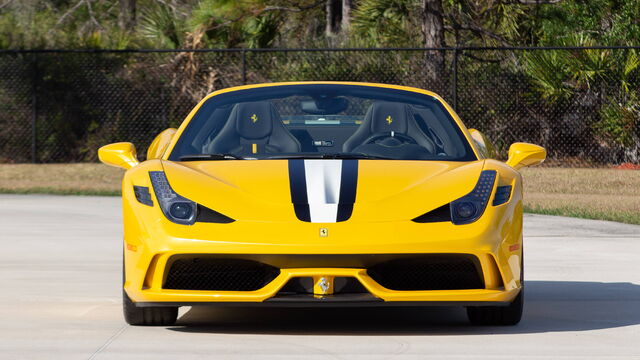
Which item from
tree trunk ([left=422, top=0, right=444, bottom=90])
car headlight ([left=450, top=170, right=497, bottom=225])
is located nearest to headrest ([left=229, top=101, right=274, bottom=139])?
car headlight ([left=450, top=170, right=497, bottom=225])

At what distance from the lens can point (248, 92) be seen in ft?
25.8

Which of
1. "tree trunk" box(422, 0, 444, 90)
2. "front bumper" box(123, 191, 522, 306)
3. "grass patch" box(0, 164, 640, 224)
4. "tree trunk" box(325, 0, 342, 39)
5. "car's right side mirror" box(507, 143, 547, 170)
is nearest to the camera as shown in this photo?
"front bumper" box(123, 191, 522, 306)

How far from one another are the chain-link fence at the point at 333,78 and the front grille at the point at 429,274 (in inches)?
530

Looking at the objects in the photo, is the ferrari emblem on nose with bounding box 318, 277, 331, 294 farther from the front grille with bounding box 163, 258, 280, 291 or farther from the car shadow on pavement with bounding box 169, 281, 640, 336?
the car shadow on pavement with bounding box 169, 281, 640, 336

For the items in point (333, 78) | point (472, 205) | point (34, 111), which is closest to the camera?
point (472, 205)

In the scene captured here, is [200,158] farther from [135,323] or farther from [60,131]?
[60,131]

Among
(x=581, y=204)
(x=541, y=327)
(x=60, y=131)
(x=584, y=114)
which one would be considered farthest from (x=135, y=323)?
(x=60, y=131)

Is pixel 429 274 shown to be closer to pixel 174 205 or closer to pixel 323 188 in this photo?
pixel 323 188

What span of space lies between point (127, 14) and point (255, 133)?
28228 millimetres

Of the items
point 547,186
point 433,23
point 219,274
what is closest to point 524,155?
point 219,274

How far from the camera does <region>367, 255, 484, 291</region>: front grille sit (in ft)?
20.2

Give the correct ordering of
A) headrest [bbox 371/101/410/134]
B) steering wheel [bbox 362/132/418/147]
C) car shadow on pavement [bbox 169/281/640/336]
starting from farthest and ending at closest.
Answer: headrest [bbox 371/101/410/134] < steering wheel [bbox 362/132/418/147] < car shadow on pavement [bbox 169/281/640/336]

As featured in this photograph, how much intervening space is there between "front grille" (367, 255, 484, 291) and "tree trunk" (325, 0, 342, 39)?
63.1 ft

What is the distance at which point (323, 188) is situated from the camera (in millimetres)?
6359
